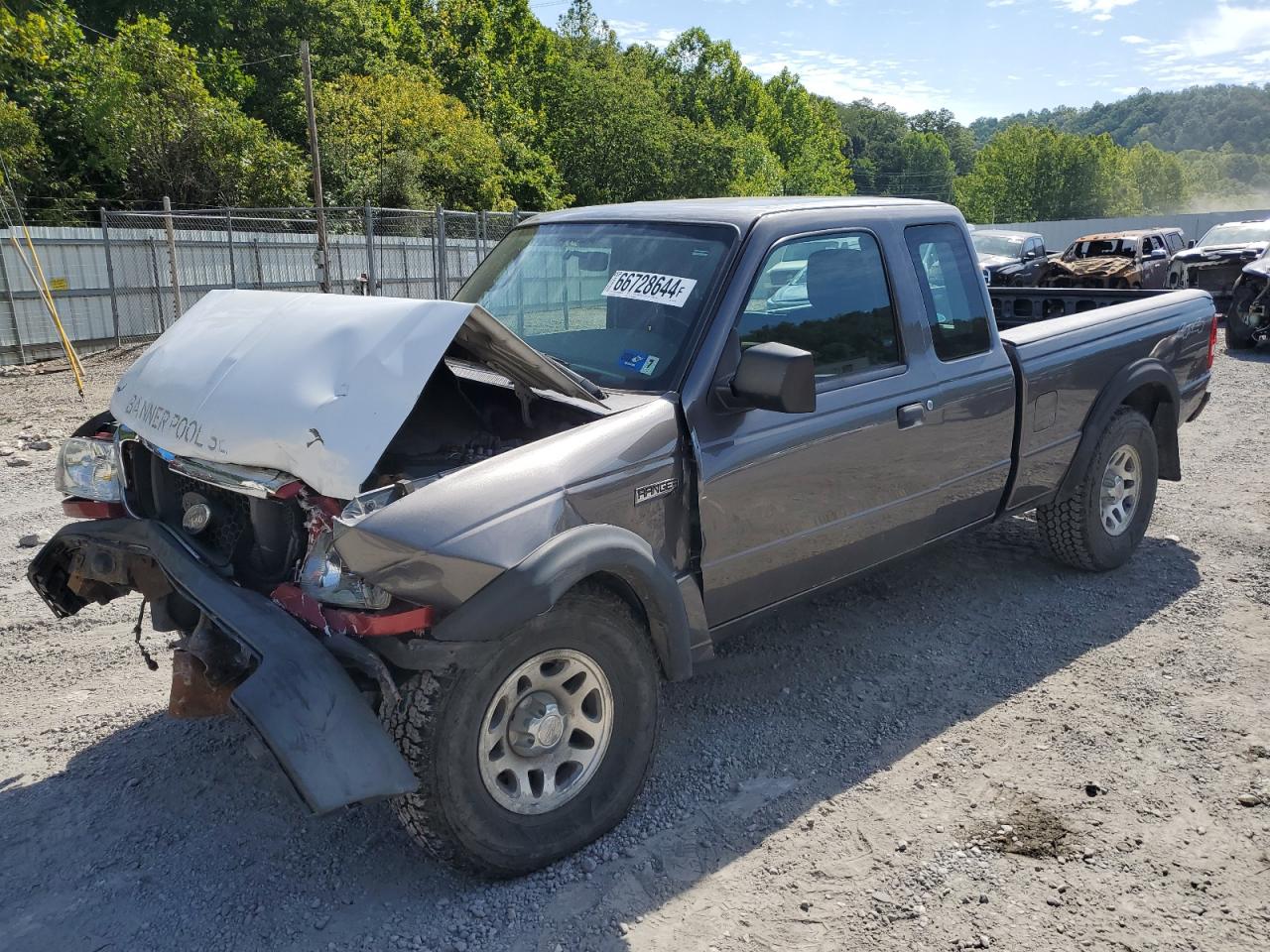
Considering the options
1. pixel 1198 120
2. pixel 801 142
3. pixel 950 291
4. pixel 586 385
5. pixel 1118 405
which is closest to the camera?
pixel 586 385

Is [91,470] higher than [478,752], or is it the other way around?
[91,470]

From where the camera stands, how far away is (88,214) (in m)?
22.3

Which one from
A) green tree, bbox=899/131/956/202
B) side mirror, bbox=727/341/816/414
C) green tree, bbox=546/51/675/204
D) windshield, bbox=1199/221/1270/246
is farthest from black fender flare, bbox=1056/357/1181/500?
green tree, bbox=899/131/956/202

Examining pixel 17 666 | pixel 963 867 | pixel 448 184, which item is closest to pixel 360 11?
pixel 448 184

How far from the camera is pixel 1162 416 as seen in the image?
5617 mm

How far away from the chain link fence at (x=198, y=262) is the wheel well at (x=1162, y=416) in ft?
44.2

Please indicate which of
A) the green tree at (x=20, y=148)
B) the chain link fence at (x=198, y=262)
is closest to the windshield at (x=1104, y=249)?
the chain link fence at (x=198, y=262)

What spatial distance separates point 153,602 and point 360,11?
37.0 metres

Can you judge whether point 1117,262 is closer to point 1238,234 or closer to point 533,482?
point 1238,234

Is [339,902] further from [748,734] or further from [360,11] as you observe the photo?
[360,11]

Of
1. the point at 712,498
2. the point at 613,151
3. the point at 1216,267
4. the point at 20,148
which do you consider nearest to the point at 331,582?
the point at 712,498

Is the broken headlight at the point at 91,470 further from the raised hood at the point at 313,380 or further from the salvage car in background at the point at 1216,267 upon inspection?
the salvage car in background at the point at 1216,267

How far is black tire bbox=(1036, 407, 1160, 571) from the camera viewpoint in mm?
5148

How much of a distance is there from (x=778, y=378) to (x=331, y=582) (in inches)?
58.2
